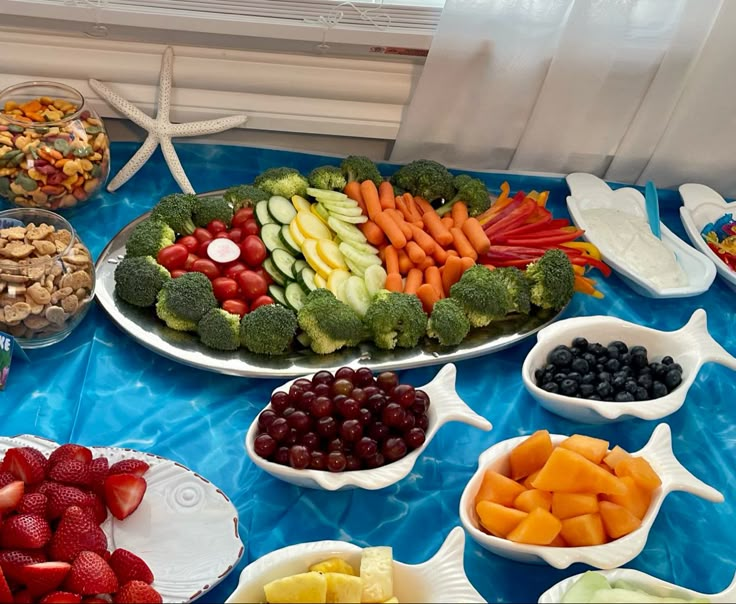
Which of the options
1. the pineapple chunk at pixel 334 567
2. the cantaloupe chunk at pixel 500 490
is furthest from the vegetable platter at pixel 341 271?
the pineapple chunk at pixel 334 567

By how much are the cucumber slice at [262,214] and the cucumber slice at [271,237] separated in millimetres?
12

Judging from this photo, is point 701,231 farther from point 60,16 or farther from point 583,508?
point 60,16

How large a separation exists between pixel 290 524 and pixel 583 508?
498mm

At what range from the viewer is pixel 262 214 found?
195cm

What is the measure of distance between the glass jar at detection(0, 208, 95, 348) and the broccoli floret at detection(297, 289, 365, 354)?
45cm

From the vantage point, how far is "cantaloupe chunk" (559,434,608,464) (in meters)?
1.42

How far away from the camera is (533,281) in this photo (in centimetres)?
187

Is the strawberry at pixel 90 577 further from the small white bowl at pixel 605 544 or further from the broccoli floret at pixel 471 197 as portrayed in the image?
the broccoli floret at pixel 471 197

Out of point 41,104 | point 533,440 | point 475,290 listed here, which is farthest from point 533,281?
point 41,104

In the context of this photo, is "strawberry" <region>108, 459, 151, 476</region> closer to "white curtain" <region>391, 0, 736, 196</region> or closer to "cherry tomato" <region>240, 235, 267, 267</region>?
"cherry tomato" <region>240, 235, 267, 267</region>

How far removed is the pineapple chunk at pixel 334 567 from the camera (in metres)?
1.24

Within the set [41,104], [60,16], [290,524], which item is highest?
[60,16]

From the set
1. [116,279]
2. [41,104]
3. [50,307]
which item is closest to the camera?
[50,307]

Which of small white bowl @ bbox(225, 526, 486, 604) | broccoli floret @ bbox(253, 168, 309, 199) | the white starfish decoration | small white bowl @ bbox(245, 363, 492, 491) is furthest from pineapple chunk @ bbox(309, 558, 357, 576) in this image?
the white starfish decoration
